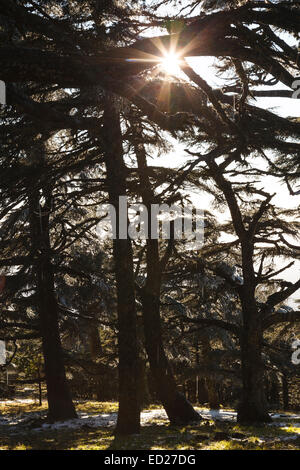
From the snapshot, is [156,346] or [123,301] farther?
[156,346]

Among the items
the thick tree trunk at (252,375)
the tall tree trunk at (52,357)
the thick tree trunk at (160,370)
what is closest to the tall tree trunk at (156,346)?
the thick tree trunk at (160,370)

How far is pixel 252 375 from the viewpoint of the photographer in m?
13.7

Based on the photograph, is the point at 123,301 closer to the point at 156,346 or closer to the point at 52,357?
the point at 156,346

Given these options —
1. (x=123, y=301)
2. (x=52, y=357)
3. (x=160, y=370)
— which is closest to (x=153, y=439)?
(x=123, y=301)

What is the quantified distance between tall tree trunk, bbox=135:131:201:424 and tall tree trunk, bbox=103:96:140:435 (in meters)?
1.79

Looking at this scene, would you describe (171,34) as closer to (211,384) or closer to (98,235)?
(98,235)

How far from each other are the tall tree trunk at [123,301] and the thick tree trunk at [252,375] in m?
4.44

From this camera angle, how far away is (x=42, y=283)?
15875 millimetres

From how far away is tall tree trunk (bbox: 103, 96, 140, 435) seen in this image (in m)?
10.3

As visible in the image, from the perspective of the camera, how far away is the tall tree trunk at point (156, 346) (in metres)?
13.0

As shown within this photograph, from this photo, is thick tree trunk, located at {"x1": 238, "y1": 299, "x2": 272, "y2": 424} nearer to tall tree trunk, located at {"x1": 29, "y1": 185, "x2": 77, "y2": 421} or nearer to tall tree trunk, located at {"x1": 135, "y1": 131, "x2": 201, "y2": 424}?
tall tree trunk, located at {"x1": 135, "y1": 131, "x2": 201, "y2": 424}

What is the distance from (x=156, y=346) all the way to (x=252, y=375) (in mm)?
2960

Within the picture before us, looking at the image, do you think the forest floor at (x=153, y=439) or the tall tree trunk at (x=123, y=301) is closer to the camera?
the forest floor at (x=153, y=439)

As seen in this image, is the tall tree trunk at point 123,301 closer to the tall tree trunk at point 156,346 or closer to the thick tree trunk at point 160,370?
the tall tree trunk at point 156,346
